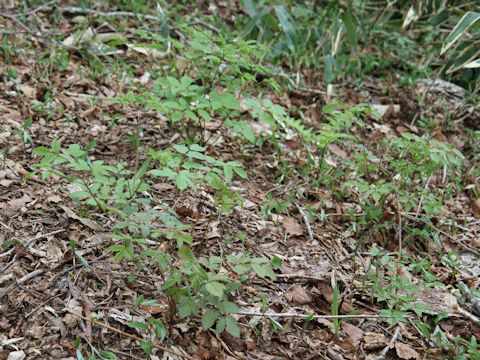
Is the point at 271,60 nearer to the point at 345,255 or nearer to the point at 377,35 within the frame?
the point at 377,35

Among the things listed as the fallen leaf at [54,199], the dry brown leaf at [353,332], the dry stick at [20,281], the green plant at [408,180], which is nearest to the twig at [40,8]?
the fallen leaf at [54,199]

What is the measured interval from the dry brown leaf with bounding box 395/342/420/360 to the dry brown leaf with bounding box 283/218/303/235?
734mm

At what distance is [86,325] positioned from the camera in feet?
6.44

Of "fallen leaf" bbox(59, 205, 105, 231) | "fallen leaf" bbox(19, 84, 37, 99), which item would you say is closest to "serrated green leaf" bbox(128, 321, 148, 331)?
"fallen leaf" bbox(59, 205, 105, 231)

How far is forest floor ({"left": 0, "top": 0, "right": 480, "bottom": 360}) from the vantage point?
2.01 metres

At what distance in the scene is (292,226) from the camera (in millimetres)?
2768

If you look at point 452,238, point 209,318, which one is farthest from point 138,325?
point 452,238

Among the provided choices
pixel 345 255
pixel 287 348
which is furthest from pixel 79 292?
pixel 345 255

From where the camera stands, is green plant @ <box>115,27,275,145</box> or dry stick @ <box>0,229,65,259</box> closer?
dry stick @ <box>0,229,65,259</box>

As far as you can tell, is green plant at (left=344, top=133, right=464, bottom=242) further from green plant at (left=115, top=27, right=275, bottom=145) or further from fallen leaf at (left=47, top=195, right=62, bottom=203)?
fallen leaf at (left=47, top=195, right=62, bottom=203)

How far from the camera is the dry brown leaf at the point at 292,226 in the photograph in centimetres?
273

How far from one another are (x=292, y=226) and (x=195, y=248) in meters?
0.57

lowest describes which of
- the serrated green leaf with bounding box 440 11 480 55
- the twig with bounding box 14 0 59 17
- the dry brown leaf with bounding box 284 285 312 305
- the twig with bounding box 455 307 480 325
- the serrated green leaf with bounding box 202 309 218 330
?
the dry brown leaf with bounding box 284 285 312 305

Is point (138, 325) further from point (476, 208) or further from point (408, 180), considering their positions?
point (476, 208)
